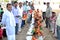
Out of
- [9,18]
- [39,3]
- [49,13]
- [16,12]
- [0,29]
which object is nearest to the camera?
[9,18]

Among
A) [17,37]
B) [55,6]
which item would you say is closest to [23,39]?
[17,37]

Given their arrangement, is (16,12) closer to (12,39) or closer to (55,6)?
(12,39)

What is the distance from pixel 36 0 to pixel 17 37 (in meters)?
12.2

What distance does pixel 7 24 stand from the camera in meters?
8.33

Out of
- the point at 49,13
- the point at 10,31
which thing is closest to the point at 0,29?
the point at 10,31

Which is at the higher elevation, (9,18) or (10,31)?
(9,18)

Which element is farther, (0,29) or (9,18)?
(0,29)

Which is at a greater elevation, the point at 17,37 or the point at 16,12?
the point at 16,12

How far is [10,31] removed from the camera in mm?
8359

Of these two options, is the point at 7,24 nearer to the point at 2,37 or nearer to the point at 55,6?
the point at 2,37

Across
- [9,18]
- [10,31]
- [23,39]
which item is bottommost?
[23,39]

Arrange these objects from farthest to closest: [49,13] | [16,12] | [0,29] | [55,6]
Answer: [55,6] → [49,13] → [16,12] → [0,29]

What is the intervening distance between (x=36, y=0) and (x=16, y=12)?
12572 millimetres

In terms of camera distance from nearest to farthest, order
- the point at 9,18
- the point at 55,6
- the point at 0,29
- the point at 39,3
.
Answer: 1. the point at 9,18
2. the point at 0,29
3. the point at 55,6
4. the point at 39,3
